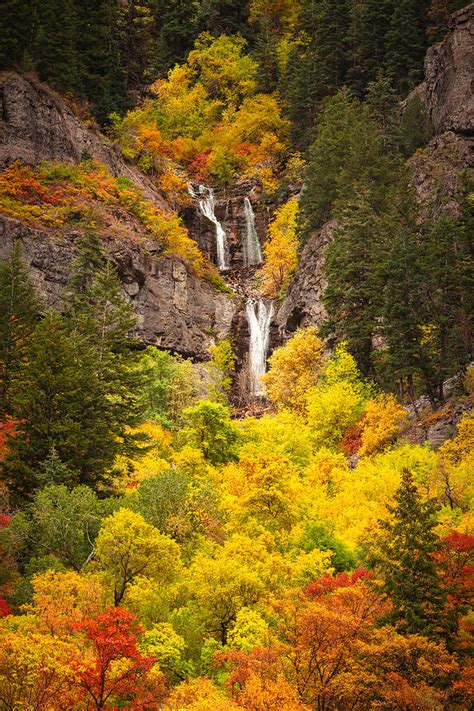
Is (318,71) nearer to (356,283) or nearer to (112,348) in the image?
(356,283)

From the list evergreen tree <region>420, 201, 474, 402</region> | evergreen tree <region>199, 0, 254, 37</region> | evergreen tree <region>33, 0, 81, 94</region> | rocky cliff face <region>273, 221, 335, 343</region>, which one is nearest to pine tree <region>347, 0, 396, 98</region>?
rocky cliff face <region>273, 221, 335, 343</region>

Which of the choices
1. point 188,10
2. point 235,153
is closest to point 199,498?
point 235,153

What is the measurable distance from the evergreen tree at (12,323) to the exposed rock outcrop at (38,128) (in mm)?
22991

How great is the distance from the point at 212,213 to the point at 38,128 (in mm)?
23181

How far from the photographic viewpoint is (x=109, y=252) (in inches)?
2258

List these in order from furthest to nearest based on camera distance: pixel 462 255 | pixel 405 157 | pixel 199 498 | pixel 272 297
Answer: pixel 272 297, pixel 405 157, pixel 462 255, pixel 199 498

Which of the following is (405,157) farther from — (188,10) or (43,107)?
(188,10)

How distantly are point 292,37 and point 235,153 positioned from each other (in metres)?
23.7

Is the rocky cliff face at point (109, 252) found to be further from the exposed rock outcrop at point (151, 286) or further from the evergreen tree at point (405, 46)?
the evergreen tree at point (405, 46)

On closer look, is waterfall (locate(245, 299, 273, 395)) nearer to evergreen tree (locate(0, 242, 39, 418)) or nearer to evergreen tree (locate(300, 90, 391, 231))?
evergreen tree (locate(300, 90, 391, 231))

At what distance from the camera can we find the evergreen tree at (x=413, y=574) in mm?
17062

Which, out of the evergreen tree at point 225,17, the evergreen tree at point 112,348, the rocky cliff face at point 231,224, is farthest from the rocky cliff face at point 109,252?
the evergreen tree at point 225,17

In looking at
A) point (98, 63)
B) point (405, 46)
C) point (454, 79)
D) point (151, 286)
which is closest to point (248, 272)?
point (151, 286)

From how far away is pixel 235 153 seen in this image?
82562 millimetres
